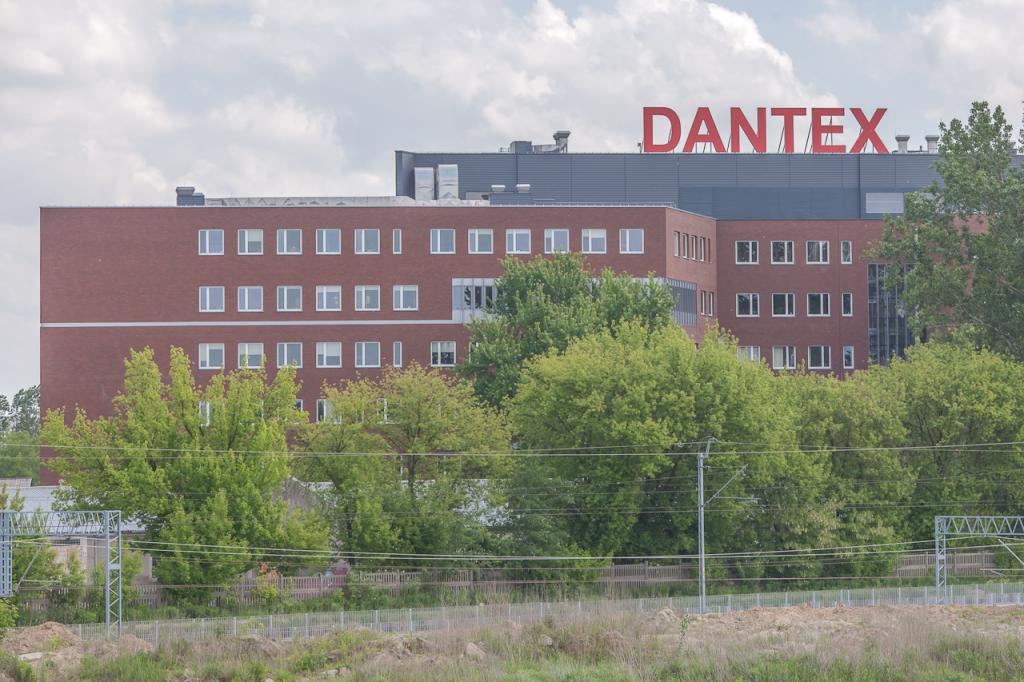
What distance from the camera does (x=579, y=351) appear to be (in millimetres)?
85750

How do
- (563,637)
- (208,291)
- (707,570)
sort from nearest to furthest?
1. (563,637)
2. (707,570)
3. (208,291)

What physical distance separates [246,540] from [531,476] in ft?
50.9

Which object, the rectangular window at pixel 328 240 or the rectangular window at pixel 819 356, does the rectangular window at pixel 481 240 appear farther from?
the rectangular window at pixel 819 356

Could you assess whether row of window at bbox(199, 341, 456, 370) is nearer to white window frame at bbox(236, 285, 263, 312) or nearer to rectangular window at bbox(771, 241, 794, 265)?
white window frame at bbox(236, 285, 263, 312)

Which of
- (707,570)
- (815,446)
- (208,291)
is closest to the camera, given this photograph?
(707,570)

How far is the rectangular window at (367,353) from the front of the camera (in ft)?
360

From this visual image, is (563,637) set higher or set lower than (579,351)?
lower

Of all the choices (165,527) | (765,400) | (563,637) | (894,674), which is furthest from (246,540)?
(894,674)

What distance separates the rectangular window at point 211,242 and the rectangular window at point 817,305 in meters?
47.2

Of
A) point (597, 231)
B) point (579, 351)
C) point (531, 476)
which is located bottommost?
point (531, 476)

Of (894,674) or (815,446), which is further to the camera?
(815,446)

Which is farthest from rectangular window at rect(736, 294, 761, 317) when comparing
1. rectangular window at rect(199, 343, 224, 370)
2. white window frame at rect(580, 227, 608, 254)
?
rectangular window at rect(199, 343, 224, 370)

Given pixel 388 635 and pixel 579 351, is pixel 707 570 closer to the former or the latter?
pixel 579 351

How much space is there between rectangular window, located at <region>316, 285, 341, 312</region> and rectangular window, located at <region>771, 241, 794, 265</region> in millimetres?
37013
